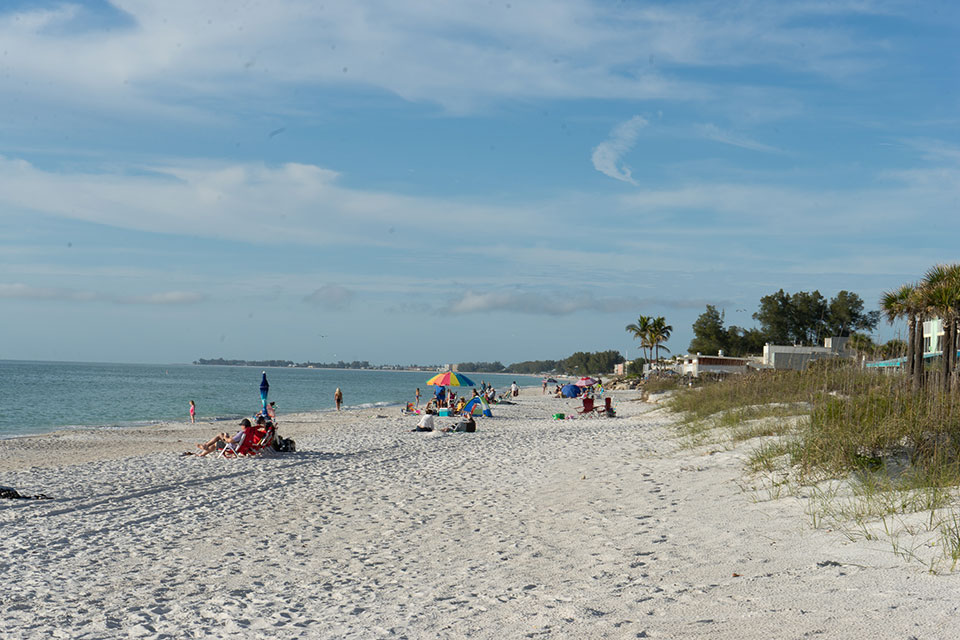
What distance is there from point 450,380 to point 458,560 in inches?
852

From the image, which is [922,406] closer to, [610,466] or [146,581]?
[610,466]

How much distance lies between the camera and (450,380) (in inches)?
1096

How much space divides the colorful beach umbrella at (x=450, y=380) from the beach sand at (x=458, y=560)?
15.7 metres

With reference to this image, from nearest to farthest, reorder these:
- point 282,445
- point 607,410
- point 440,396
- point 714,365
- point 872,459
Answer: point 872,459
point 282,445
point 607,410
point 440,396
point 714,365

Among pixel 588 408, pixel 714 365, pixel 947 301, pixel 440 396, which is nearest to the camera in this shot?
pixel 947 301

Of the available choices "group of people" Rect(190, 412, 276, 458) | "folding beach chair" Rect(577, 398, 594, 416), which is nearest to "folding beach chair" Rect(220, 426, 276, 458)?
"group of people" Rect(190, 412, 276, 458)

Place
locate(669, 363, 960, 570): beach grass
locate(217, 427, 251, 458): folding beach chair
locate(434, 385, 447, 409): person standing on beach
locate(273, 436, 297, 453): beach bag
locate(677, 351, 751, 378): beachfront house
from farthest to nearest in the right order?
locate(677, 351, 751, 378): beachfront house → locate(434, 385, 447, 409): person standing on beach → locate(273, 436, 297, 453): beach bag → locate(217, 427, 251, 458): folding beach chair → locate(669, 363, 960, 570): beach grass

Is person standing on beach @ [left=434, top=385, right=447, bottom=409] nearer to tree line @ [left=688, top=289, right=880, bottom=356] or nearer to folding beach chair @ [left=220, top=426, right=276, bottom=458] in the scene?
folding beach chair @ [left=220, top=426, right=276, bottom=458]

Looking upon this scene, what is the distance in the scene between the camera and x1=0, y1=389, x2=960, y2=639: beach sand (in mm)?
4383

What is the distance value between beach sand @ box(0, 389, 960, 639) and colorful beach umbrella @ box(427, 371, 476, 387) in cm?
1565

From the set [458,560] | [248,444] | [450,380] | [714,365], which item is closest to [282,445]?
[248,444]

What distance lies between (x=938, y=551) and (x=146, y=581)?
5.62 meters

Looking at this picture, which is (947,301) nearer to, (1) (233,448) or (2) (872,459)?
(2) (872,459)

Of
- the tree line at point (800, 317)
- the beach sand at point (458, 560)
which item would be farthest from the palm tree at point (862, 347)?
the tree line at point (800, 317)
